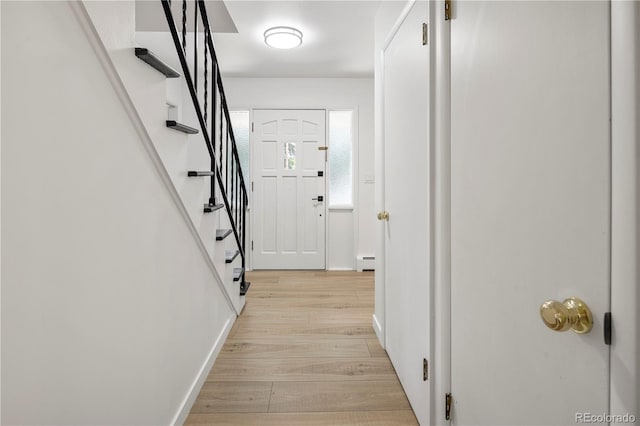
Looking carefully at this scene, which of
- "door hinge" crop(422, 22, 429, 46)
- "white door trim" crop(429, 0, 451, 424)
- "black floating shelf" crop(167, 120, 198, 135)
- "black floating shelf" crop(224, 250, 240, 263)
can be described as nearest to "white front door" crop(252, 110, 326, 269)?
"black floating shelf" crop(224, 250, 240, 263)

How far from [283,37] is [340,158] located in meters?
1.97

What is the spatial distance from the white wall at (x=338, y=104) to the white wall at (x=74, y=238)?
3.70m

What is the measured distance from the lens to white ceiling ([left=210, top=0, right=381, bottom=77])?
299 cm

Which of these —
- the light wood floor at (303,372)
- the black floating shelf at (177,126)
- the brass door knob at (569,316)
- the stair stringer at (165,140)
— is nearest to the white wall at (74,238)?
the stair stringer at (165,140)

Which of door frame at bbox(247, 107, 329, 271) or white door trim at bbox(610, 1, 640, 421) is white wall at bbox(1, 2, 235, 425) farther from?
door frame at bbox(247, 107, 329, 271)

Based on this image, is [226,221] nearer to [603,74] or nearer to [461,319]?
[461,319]

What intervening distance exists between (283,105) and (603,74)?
14.9 feet

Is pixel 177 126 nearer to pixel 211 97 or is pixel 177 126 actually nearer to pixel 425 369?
pixel 425 369

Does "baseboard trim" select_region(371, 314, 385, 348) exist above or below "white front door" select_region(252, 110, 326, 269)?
below

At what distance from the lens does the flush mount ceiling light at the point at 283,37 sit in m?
3.35

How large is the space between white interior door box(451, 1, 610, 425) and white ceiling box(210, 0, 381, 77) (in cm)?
197

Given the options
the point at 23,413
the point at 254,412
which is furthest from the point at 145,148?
the point at 254,412

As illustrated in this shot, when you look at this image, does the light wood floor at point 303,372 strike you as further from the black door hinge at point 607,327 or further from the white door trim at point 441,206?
the black door hinge at point 607,327

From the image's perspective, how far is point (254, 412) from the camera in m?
1.82
